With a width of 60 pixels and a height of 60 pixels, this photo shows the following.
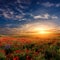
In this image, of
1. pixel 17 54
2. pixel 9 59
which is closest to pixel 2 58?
pixel 9 59

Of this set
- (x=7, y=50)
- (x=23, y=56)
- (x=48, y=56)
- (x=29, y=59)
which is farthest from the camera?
(x=7, y=50)

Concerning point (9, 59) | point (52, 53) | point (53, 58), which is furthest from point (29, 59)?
point (52, 53)

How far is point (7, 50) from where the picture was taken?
460 inches

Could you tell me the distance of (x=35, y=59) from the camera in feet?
29.9

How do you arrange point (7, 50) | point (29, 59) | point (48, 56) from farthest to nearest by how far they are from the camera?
1. point (7, 50)
2. point (48, 56)
3. point (29, 59)

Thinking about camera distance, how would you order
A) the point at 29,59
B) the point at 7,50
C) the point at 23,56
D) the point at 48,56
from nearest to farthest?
the point at 29,59
the point at 23,56
the point at 48,56
the point at 7,50

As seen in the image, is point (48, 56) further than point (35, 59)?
Yes

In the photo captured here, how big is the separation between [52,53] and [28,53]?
5.78ft

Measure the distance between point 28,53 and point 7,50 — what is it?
2169 millimetres

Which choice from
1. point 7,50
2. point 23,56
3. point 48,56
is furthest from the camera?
point 7,50

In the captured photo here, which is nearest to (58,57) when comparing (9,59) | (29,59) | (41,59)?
(41,59)

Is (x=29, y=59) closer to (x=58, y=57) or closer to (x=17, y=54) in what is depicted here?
(x=17, y=54)

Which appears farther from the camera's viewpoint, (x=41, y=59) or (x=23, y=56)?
(x=23, y=56)

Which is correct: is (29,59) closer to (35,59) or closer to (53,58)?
(35,59)
